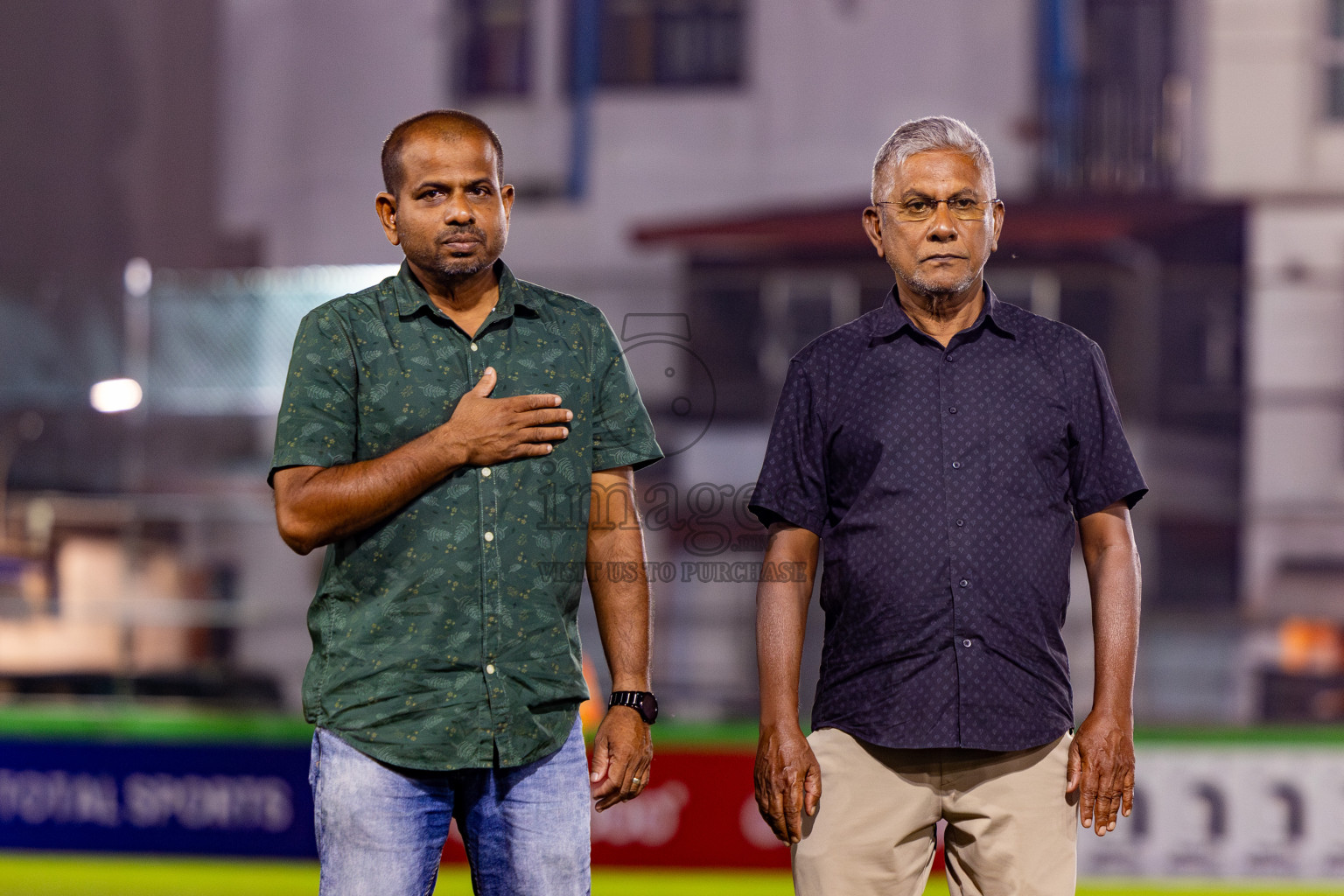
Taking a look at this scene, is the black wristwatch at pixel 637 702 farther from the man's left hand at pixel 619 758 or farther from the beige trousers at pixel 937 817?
the beige trousers at pixel 937 817

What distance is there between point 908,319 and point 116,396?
12.6ft

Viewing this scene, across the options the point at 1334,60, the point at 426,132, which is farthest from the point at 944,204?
the point at 1334,60

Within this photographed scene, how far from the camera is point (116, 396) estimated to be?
5023mm

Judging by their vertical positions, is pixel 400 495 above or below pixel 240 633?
above

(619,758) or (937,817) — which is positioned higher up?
(619,758)

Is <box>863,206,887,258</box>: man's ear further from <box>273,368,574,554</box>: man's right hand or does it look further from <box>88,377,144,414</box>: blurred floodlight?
<box>88,377,144,414</box>: blurred floodlight

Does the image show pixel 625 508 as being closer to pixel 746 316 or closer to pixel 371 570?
pixel 371 570

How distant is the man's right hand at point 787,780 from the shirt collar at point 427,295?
0.65m

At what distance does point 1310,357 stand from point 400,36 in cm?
353

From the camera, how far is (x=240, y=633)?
16.6 feet

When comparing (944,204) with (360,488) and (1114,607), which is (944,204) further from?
(360,488)

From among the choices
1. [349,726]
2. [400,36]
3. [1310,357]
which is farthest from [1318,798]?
[400,36]

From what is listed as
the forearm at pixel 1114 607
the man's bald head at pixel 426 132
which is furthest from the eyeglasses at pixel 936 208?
the man's bald head at pixel 426 132

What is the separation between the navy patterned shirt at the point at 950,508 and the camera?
6.06ft
